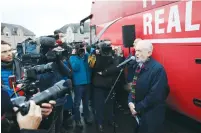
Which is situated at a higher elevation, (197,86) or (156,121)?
(197,86)

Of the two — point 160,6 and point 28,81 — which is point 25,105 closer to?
point 28,81

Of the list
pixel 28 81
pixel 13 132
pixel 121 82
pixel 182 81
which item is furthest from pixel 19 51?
pixel 13 132

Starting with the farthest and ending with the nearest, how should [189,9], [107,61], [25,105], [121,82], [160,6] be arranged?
[121,82] < [107,61] < [160,6] < [189,9] < [25,105]

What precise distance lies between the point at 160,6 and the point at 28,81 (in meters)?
2.25

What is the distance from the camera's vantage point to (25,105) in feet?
4.25

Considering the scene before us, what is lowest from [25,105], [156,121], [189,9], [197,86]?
[156,121]

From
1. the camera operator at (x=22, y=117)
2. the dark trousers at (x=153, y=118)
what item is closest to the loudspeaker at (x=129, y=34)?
the dark trousers at (x=153, y=118)

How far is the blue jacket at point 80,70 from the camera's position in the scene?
4.66 metres

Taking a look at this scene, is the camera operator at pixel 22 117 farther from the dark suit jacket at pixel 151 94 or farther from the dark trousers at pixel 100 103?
the dark trousers at pixel 100 103

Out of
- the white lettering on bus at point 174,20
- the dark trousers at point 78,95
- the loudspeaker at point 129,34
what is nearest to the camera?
the white lettering on bus at point 174,20

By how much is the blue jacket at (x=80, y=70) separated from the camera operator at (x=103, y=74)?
0.52 ft

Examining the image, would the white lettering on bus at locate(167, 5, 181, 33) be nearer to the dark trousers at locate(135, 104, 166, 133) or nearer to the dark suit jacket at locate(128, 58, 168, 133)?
the dark suit jacket at locate(128, 58, 168, 133)

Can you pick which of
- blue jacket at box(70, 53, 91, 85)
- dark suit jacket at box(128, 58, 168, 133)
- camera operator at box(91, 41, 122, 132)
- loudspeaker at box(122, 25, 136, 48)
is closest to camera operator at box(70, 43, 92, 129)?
blue jacket at box(70, 53, 91, 85)

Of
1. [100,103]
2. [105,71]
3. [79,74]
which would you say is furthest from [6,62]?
[100,103]
